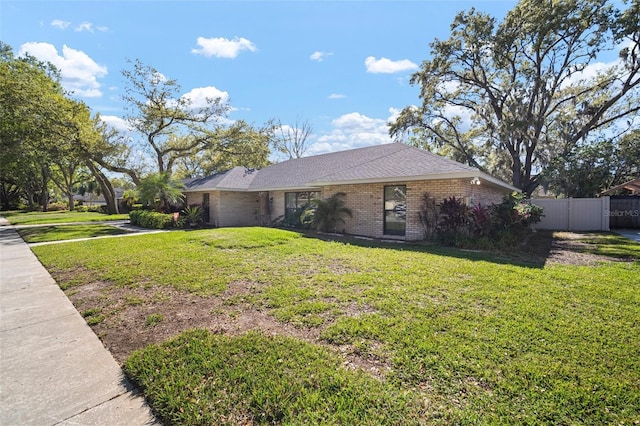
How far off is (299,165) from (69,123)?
53.2ft

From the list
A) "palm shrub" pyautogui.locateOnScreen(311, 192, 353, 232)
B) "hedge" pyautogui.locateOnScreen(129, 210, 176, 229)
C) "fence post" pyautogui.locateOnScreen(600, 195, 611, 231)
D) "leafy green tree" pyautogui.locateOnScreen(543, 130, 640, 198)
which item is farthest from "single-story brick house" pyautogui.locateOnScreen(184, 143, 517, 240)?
"leafy green tree" pyautogui.locateOnScreen(543, 130, 640, 198)

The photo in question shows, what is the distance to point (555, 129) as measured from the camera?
20281 millimetres

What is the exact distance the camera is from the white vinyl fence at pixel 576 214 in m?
14.7

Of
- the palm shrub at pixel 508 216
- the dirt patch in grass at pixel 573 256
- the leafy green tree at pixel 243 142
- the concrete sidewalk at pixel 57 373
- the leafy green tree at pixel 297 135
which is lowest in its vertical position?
the concrete sidewalk at pixel 57 373

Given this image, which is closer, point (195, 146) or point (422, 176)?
point (422, 176)

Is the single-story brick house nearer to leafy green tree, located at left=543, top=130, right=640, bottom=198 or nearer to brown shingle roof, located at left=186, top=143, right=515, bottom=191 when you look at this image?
brown shingle roof, located at left=186, top=143, right=515, bottom=191

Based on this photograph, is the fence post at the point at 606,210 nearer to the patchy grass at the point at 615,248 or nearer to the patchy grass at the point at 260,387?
the patchy grass at the point at 615,248

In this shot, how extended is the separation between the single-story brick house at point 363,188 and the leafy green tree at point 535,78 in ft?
28.1

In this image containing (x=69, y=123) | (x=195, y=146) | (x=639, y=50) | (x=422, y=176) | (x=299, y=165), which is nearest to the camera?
(x=422, y=176)

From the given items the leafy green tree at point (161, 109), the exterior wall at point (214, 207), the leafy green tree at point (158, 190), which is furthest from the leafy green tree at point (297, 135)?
the leafy green tree at point (158, 190)

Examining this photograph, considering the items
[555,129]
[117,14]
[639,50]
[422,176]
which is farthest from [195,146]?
[639,50]

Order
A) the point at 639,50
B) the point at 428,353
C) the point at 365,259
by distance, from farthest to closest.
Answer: the point at 639,50 → the point at 365,259 → the point at 428,353

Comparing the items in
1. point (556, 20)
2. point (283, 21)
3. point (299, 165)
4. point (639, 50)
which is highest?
point (556, 20)

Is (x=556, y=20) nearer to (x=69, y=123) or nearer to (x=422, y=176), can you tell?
(x=422, y=176)
